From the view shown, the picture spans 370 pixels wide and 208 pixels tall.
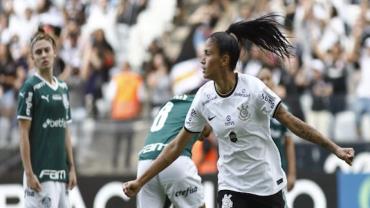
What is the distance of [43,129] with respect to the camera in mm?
9516

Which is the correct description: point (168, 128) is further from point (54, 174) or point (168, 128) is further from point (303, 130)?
point (303, 130)

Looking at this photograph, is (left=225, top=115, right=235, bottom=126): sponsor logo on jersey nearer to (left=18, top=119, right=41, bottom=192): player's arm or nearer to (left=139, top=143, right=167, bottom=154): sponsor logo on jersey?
(left=139, top=143, right=167, bottom=154): sponsor logo on jersey

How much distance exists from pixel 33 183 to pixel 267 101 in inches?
110

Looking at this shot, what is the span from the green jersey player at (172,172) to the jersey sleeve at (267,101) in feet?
5.46

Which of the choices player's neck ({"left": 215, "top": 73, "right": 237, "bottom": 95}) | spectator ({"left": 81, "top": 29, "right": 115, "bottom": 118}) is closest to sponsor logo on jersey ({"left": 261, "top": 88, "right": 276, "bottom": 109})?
player's neck ({"left": 215, "top": 73, "right": 237, "bottom": 95})

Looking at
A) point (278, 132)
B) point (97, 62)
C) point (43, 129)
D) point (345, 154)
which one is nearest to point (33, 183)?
point (43, 129)

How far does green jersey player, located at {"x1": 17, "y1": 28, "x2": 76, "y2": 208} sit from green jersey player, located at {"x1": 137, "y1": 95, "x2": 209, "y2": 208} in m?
0.85

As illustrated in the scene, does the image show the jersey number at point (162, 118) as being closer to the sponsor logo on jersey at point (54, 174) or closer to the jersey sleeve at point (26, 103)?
the sponsor logo on jersey at point (54, 174)

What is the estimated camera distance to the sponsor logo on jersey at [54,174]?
9.48 meters

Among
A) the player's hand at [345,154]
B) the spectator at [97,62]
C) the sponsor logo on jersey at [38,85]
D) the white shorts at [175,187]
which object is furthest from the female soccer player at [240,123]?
the spectator at [97,62]

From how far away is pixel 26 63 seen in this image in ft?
61.7

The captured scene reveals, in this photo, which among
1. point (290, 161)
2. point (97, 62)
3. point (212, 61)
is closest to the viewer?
point (212, 61)

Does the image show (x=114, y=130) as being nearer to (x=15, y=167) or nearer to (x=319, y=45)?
(x=15, y=167)

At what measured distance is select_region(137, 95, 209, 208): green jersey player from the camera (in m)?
9.24
